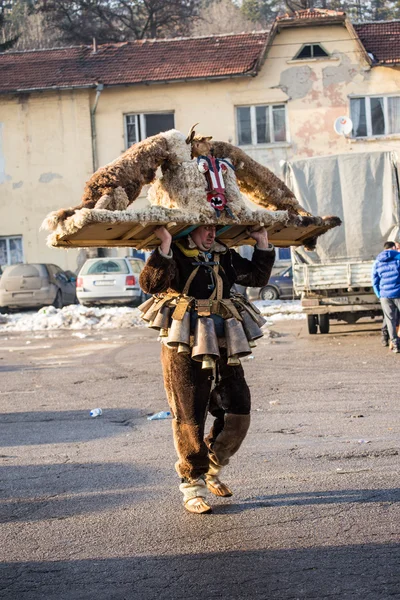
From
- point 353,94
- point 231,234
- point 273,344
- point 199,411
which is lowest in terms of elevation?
point 273,344

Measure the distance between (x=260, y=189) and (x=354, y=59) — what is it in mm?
29033

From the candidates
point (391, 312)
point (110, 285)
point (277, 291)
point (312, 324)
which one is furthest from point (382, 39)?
point (391, 312)

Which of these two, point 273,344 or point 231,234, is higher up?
point 231,234

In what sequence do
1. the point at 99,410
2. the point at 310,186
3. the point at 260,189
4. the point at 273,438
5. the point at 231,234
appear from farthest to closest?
the point at 310,186 → the point at 99,410 → the point at 273,438 → the point at 260,189 → the point at 231,234

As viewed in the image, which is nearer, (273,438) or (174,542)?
(174,542)

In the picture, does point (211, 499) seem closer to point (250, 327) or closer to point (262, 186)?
point (250, 327)

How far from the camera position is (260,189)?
272 inches

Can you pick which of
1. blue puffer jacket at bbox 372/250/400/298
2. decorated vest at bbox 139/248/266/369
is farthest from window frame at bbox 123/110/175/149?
decorated vest at bbox 139/248/266/369

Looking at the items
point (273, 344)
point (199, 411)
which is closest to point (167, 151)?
point (199, 411)

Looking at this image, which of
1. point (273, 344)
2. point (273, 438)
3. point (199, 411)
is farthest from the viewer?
point (273, 344)

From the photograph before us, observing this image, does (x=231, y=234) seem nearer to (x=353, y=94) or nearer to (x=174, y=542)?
(x=174, y=542)

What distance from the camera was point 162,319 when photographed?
596cm

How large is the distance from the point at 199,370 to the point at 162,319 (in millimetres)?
397

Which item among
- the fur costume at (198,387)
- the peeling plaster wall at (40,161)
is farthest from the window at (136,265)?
the fur costume at (198,387)
